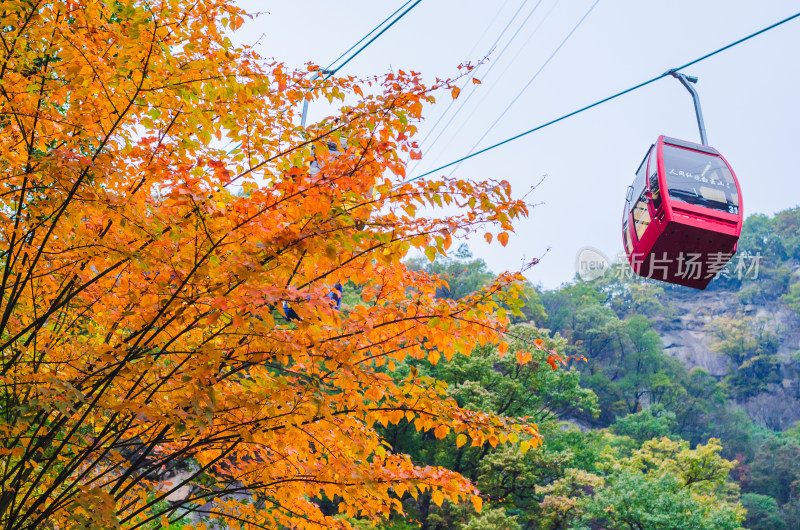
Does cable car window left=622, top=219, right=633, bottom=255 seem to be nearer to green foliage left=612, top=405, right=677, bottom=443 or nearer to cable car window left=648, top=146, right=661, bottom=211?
cable car window left=648, top=146, right=661, bottom=211

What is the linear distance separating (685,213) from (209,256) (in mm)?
6624

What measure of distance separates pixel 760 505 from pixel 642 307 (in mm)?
39837

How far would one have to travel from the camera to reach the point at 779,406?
58438 millimetres

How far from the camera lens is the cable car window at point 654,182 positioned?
766cm

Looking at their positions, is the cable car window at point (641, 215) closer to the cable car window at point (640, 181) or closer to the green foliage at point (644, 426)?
the cable car window at point (640, 181)

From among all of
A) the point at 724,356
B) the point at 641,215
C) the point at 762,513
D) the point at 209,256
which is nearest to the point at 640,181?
the point at 641,215

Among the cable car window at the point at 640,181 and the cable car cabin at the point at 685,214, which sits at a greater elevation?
the cable car window at the point at 640,181

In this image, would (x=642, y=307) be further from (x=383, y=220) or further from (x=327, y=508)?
(x=383, y=220)

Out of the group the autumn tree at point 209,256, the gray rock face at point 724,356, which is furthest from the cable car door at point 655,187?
the gray rock face at point 724,356

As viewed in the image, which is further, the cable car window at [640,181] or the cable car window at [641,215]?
the cable car window at [640,181]
